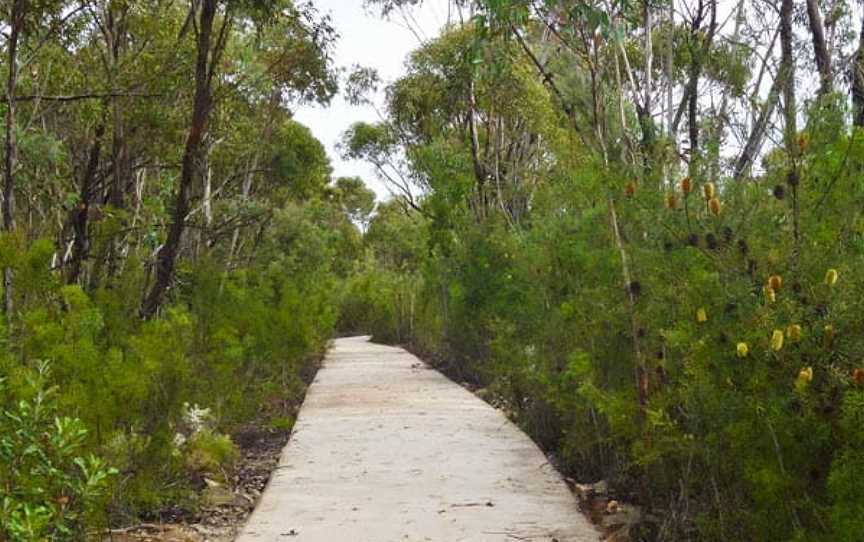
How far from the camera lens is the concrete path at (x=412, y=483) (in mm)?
6055

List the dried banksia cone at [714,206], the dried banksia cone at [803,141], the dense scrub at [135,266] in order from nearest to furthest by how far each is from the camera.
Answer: the dried banksia cone at [714,206] < the dried banksia cone at [803,141] < the dense scrub at [135,266]

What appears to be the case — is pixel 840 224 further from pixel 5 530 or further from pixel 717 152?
pixel 5 530

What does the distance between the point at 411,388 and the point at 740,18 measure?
6808 millimetres

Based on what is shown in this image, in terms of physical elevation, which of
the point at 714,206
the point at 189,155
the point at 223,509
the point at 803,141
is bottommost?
the point at 223,509

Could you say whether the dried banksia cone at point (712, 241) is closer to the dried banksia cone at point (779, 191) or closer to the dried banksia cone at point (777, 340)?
the dried banksia cone at point (779, 191)

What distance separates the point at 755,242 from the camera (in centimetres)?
464

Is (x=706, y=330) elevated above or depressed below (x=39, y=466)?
above

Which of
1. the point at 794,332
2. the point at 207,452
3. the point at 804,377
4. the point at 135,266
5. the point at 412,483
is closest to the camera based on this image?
the point at 804,377

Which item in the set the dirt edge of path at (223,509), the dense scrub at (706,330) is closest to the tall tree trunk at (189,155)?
the dirt edge of path at (223,509)

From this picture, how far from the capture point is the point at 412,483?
24.7 feet

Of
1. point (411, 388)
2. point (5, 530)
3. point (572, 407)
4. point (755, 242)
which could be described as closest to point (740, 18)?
point (411, 388)

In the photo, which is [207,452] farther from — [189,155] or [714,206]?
[714,206]

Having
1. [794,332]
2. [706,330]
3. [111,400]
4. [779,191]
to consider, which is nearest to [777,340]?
[794,332]

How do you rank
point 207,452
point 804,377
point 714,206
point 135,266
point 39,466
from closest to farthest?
point 804,377
point 39,466
point 714,206
point 207,452
point 135,266
